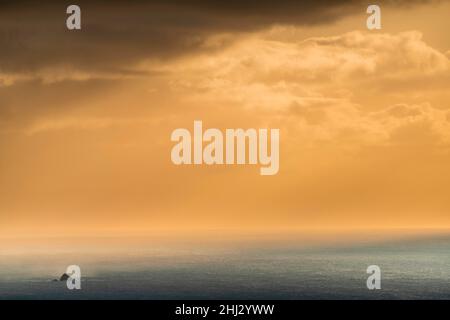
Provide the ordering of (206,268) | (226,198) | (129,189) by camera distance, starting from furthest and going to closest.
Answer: (206,268) < (226,198) < (129,189)

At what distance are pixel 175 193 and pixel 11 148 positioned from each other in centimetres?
3251

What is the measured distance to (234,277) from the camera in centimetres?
14338

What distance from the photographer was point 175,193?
443ft

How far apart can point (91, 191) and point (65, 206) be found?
571cm

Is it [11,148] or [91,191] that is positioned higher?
[11,148]

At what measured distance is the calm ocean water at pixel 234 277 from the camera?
381ft

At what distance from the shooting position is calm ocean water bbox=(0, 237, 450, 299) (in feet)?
381
